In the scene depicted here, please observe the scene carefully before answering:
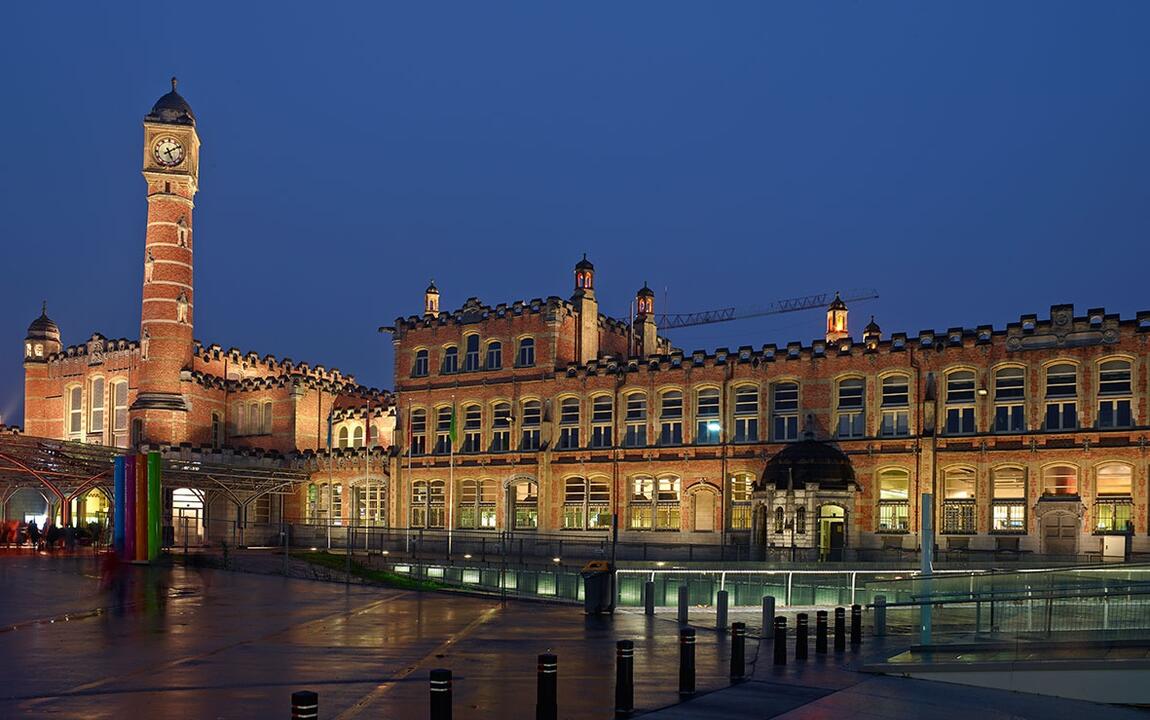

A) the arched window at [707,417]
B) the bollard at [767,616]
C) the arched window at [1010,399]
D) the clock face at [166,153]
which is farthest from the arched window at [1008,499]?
the clock face at [166,153]

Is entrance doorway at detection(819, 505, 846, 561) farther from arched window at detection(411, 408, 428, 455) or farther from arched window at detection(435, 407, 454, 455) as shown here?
arched window at detection(411, 408, 428, 455)

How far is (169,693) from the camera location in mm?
14688

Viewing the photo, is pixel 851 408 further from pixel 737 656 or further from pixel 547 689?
pixel 547 689

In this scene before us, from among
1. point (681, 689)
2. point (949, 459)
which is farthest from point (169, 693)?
point (949, 459)

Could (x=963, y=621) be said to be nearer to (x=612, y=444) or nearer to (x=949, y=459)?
(x=949, y=459)

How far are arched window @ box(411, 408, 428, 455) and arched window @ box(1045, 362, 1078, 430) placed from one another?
Result: 109 ft

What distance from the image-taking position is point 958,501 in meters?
48.3

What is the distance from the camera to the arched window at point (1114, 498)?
4434cm

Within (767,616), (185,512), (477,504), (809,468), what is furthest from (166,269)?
(767,616)

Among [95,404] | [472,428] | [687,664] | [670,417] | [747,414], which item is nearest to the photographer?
[687,664]

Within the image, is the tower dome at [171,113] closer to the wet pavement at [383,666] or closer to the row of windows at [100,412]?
the row of windows at [100,412]

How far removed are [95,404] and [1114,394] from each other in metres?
60.6

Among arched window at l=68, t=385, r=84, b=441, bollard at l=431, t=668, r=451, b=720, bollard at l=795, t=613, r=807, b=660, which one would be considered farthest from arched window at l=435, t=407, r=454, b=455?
bollard at l=431, t=668, r=451, b=720

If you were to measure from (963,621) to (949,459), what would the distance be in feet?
106
